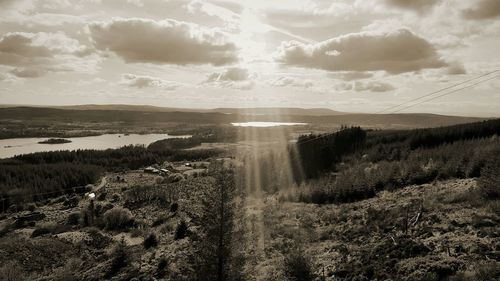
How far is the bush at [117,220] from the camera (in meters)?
31.8

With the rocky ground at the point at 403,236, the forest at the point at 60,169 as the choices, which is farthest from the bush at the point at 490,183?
the forest at the point at 60,169

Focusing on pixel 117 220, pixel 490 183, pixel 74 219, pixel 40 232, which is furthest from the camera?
pixel 74 219

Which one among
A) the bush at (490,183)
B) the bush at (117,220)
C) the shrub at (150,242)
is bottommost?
the bush at (117,220)

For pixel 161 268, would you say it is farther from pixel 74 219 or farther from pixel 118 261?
pixel 74 219

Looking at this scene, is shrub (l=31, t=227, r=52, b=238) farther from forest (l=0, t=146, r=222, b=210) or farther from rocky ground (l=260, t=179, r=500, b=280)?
→ rocky ground (l=260, t=179, r=500, b=280)

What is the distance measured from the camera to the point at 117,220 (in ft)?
106

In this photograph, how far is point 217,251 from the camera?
1472 centimetres

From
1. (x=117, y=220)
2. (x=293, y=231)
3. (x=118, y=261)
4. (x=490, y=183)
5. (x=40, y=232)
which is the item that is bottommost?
(x=40, y=232)

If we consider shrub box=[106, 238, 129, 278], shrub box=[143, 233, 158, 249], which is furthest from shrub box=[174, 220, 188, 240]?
shrub box=[106, 238, 129, 278]

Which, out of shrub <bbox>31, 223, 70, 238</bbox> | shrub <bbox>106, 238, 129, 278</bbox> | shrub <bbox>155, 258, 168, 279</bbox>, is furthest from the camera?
shrub <bbox>31, 223, 70, 238</bbox>

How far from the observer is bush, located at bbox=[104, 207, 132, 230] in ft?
104

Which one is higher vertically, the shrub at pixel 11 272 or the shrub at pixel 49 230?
the shrub at pixel 11 272

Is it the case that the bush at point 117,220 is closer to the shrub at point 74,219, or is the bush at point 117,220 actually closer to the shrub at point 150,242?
the shrub at point 74,219

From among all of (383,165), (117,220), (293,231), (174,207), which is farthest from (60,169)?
(293,231)
